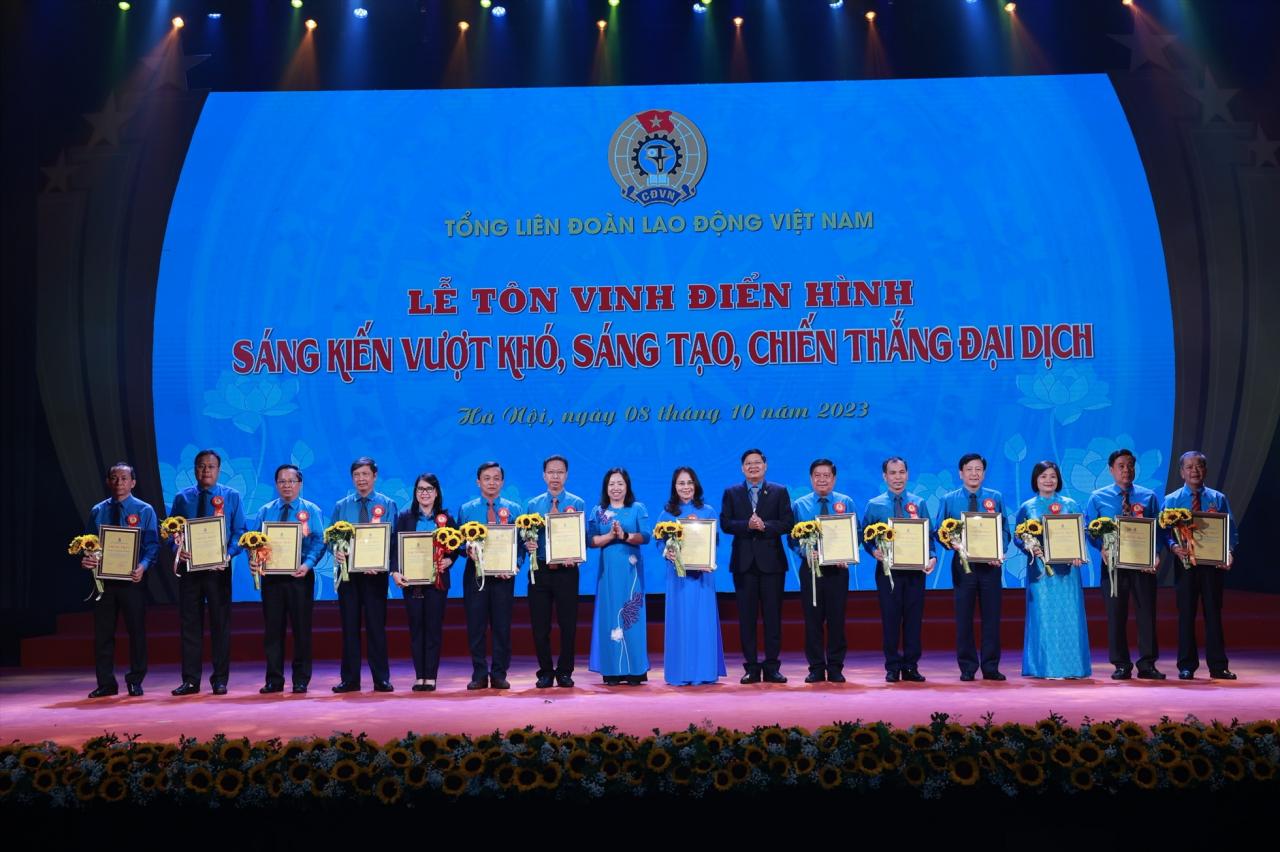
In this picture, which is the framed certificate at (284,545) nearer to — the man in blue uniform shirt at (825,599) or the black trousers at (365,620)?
the black trousers at (365,620)

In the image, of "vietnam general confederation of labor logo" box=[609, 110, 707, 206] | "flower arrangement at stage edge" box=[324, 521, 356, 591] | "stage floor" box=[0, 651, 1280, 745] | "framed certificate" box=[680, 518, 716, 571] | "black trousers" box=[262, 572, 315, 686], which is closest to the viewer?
"stage floor" box=[0, 651, 1280, 745]

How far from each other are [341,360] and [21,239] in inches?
103

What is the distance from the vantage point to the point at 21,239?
27.8ft

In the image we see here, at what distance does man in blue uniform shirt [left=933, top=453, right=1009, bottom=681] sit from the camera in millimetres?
6531

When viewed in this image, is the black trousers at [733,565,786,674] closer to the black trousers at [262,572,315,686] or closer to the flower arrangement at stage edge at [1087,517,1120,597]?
the flower arrangement at stage edge at [1087,517,1120,597]

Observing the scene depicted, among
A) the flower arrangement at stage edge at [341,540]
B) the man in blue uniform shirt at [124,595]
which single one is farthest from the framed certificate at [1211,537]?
the man in blue uniform shirt at [124,595]

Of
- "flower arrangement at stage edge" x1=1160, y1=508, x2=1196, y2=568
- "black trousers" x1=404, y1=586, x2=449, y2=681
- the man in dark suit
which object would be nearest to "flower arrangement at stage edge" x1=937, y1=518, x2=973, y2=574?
the man in dark suit

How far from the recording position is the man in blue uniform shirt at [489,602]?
21.3 feet

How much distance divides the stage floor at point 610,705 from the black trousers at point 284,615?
229 mm

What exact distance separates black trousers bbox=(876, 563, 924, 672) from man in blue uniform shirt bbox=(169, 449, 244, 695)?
379 centimetres

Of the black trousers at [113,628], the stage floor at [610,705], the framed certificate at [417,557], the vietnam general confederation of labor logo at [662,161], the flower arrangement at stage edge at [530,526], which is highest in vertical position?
the vietnam general confederation of labor logo at [662,161]

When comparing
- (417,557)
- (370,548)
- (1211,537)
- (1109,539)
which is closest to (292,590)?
(370,548)

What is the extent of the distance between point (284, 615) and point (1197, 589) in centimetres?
536

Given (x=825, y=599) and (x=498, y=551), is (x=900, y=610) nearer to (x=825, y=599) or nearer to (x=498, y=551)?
(x=825, y=599)
